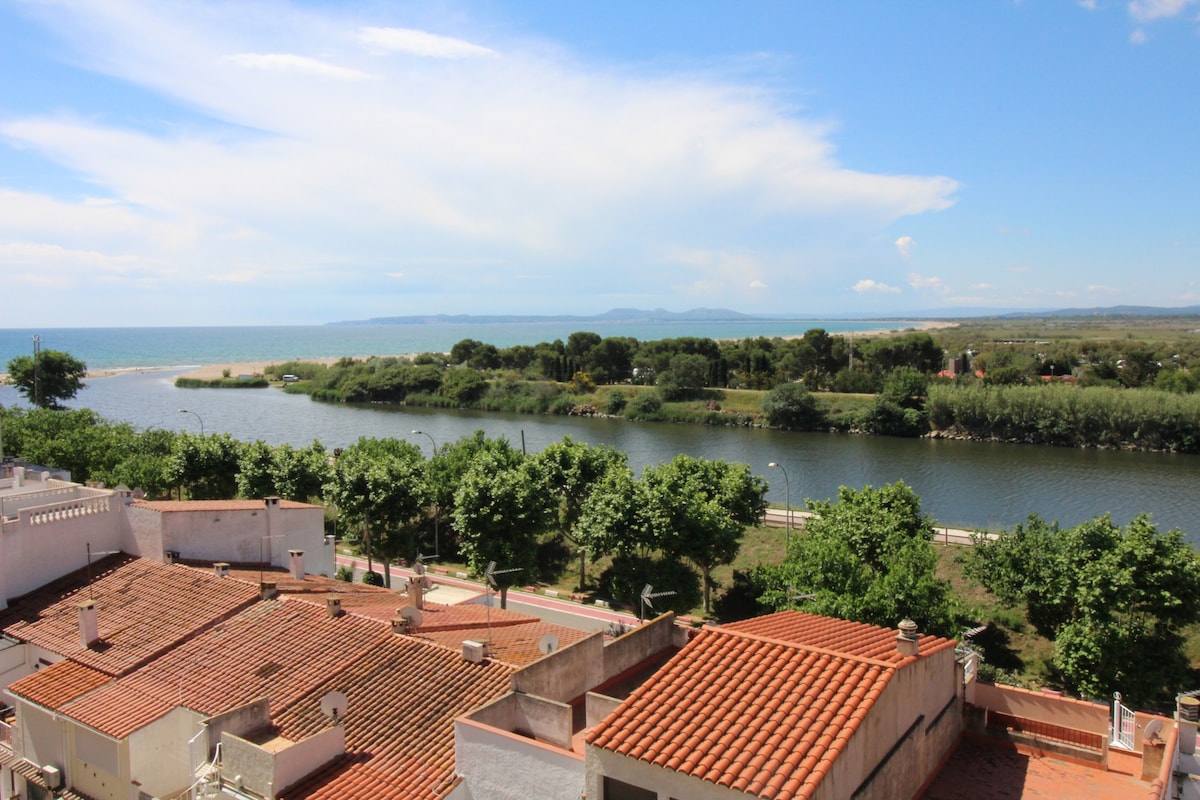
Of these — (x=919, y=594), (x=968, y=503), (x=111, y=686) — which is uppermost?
(x=111, y=686)

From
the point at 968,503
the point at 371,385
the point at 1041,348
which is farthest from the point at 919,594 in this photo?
the point at 1041,348

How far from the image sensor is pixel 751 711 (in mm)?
6945

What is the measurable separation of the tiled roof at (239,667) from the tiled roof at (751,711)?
587 cm

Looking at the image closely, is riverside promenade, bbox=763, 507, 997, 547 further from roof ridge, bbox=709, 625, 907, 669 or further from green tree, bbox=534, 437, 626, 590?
roof ridge, bbox=709, 625, 907, 669

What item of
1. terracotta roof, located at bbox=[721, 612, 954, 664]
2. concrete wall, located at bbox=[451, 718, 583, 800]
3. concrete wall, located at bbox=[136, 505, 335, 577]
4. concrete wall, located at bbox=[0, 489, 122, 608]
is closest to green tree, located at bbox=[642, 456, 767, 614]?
concrete wall, located at bbox=[136, 505, 335, 577]

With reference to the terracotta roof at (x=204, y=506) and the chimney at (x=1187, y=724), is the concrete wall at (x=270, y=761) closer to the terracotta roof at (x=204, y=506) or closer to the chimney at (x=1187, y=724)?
the terracotta roof at (x=204, y=506)

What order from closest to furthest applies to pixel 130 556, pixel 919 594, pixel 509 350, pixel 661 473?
pixel 130 556, pixel 919 594, pixel 661 473, pixel 509 350

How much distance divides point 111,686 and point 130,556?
543cm

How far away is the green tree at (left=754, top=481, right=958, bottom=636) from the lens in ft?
60.9

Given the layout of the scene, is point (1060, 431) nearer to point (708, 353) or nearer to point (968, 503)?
point (968, 503)

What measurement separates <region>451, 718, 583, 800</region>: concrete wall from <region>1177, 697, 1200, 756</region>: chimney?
6201mm

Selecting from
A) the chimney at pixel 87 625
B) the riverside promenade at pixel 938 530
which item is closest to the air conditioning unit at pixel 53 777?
the chimney at pixel 87 625

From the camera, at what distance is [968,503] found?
41.5m

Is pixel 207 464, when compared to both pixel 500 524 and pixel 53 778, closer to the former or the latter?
pixel 500 524
